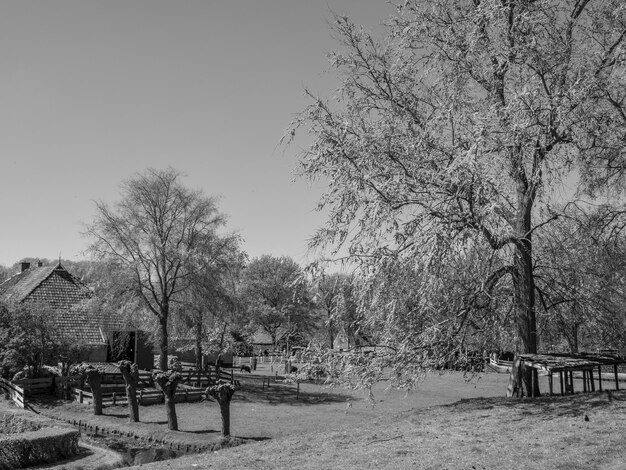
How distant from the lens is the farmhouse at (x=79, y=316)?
1346 inches

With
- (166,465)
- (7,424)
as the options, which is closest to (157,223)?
(7,424)

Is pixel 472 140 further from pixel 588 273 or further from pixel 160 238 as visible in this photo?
pixel 160 238

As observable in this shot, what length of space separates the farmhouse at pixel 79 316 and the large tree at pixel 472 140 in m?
24.3

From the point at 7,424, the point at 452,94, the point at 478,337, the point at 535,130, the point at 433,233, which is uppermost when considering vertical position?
the point at 452,94

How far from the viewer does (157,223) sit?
33.8 m

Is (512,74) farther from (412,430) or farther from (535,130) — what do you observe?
(412,430)

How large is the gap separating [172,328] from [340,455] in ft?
83.4

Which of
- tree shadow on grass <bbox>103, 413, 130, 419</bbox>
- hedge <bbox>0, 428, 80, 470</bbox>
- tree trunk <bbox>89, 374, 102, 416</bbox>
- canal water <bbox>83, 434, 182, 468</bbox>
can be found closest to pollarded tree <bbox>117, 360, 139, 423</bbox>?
tree shadow on grass <bbox>103, 413, 130, 419</bbox>

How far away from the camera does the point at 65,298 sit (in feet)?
126

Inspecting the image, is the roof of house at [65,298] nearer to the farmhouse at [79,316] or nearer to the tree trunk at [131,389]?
the farmhouse at [79,316]

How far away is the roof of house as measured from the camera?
33959mm

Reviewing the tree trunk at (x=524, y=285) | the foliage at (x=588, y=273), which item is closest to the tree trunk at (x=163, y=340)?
the tree trunk at (x=524, y=285)

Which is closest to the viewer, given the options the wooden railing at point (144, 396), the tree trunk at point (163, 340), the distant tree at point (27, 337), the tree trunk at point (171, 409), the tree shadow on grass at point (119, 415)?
the tree trunk at point (171, 409)

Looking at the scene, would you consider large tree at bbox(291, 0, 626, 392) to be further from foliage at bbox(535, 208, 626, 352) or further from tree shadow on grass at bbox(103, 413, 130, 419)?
tree shadow on grass at bbox(103, 413, 130, 419)
